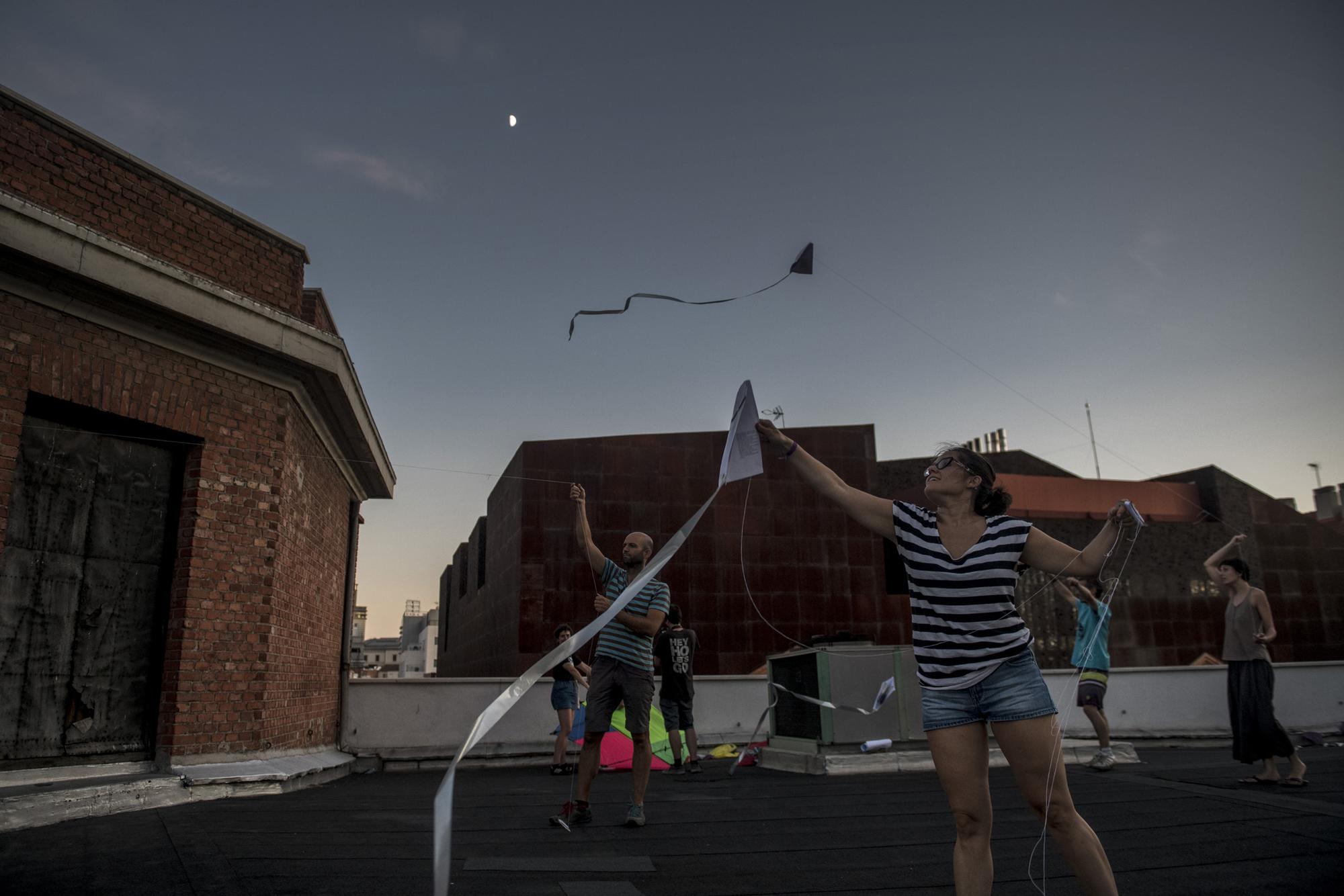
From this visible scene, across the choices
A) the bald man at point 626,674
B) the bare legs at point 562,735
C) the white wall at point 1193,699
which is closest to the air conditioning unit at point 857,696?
the bare legs at point 562,735

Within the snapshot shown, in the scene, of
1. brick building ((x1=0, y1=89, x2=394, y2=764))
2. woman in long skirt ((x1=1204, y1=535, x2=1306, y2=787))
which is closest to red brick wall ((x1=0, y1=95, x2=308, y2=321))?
brick building ((x1=0, y1=89, x2=394, y2=764))

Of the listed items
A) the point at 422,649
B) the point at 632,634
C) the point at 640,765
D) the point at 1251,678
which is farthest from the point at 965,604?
the point at 422,649

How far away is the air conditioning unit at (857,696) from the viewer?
27.8ft

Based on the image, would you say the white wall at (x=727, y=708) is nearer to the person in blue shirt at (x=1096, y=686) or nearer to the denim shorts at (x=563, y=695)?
the denim shorts at (x=563, y=695)

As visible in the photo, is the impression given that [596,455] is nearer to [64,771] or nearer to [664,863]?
[64,771]

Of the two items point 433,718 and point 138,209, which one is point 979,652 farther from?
point 433,718

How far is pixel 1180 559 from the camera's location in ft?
87.2

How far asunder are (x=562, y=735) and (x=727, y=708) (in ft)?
11.0

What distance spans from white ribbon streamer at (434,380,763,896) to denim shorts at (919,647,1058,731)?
100cm

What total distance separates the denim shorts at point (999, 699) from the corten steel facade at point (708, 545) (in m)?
15.5

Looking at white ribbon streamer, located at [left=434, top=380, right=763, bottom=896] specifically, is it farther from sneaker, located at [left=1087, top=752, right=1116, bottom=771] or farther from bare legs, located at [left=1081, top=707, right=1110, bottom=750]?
sneaker, located at [left=1087, top=752, right=1116, bottom=771]

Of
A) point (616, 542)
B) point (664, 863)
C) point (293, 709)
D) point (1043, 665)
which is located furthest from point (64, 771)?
point (1043, 665)

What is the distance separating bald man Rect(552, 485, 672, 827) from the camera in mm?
5191

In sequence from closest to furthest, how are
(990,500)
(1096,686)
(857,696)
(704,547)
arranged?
(990,500) < (1096,686) < (857,696) < (704,547)
